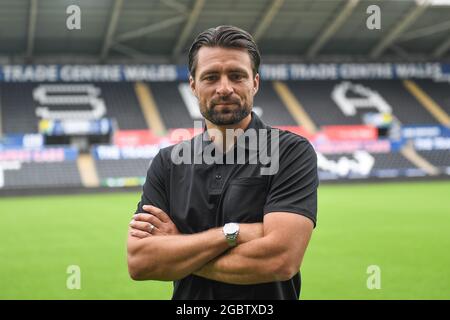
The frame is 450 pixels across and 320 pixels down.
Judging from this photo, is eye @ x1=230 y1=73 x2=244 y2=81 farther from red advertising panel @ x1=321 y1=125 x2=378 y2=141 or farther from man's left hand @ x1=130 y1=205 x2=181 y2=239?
red advertising panel @ x1=321 y1=125 x2=378 y2=141

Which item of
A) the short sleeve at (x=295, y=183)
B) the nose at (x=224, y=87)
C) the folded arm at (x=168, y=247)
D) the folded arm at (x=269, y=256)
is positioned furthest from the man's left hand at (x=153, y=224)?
the nose at (x=224, y=87)

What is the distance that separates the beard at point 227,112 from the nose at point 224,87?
0.10 ft

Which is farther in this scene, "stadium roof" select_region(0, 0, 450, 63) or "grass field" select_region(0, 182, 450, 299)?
"stadium roof" select_region(0, 0, 450, 63)

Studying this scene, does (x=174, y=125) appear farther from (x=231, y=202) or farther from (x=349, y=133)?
(x=231, y=202)

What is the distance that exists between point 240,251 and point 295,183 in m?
0.43

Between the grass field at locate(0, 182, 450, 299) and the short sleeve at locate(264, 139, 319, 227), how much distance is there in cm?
500

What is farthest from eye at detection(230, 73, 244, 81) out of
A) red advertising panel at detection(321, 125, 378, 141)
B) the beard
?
red advertising panel at detection(321, 125, 378, 141)

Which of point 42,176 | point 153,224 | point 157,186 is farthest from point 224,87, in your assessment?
point 42,176

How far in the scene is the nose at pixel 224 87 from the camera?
9.84ft

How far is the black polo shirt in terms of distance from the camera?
9.75 ft

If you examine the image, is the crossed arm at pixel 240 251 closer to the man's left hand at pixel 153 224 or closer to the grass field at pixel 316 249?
the man's left hand at pixel 153 224
